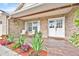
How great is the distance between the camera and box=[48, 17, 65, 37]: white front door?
4.17 metres

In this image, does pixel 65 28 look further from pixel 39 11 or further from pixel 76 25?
pixel 39 11

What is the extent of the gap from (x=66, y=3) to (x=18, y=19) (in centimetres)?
124

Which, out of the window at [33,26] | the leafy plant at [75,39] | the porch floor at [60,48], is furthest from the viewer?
the window at [33,26]

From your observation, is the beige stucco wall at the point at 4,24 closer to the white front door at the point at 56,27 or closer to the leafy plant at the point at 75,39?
the white front door at the point at 56,27

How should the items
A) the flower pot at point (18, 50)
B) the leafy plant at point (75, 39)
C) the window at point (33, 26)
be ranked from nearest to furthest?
the leafy plant at point (75, 39) → the flower pot at point (18, 50) → the window at point (33, 26)

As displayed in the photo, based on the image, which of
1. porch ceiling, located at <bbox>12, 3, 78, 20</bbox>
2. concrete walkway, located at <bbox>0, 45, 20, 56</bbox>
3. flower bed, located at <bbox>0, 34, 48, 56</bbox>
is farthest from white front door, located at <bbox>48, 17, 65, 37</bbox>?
concrete walkway, located at <bbox>0, 45, 20, 56</bbox>

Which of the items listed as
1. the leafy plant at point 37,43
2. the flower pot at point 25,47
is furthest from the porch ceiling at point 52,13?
the flower pot at point 25,47

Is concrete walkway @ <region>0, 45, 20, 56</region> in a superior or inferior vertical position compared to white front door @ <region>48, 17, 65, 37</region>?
inferior

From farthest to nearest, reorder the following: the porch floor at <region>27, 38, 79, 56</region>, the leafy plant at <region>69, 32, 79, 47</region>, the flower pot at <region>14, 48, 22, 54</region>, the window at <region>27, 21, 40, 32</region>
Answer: the window at <region>27, 21, 40, 32</region>
the flower pot at <region>14, 48, 22, 54</region>
the porch floor at <region>27, 38, 79, 56</region>
the leafy plant at <region>69, 32, 79, 47</region>

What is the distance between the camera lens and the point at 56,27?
169 inches

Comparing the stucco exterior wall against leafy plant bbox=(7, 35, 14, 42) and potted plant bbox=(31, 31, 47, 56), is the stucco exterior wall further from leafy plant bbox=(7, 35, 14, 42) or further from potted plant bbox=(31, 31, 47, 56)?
leafy plant bbox=(7, 35, 14, 42)

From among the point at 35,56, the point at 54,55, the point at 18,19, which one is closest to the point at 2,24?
the point at 18,19

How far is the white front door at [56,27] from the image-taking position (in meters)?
4.17

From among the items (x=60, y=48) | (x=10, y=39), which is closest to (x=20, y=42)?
(x=10, y=39)
